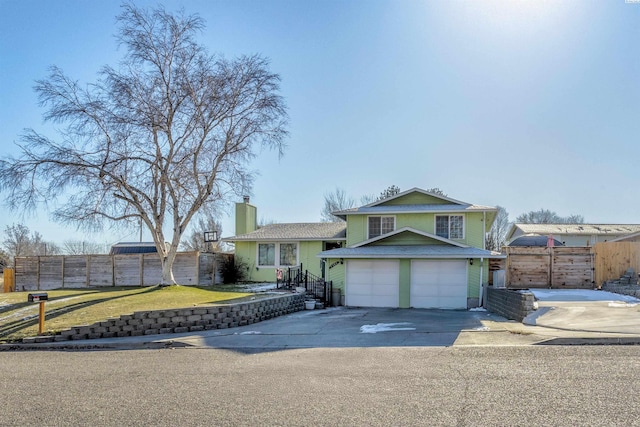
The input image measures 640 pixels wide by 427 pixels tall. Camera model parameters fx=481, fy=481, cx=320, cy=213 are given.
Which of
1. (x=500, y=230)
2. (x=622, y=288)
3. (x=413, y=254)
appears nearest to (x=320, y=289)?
(x=413, y=254)

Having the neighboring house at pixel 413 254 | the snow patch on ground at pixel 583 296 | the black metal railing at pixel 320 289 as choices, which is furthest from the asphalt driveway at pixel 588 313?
the black metal railing at pixel 320 289

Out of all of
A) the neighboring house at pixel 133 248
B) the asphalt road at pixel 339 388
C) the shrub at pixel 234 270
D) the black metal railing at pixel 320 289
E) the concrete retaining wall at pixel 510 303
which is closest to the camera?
the asphalt road at pixel 339 388

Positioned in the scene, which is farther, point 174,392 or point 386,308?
point 386,308

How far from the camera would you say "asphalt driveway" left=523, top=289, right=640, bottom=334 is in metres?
11.3

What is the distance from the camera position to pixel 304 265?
2628cm

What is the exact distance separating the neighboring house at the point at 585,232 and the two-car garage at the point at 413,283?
1760 centimetres

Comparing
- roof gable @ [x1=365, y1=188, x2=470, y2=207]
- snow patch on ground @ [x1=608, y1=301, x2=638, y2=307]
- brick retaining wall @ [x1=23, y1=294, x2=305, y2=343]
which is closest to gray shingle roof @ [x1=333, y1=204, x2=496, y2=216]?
roof gable @ [x1=365, y1=188, x2=470, y2=207]

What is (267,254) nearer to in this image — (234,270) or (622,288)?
(234,270)

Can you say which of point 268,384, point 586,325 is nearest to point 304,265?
point 586,325

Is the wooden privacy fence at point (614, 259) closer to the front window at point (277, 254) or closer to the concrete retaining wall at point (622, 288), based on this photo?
the concrete retaining wall at point (622, 288)

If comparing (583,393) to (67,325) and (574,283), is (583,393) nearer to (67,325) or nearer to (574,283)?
(67,325)

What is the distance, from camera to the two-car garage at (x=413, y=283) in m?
19.7

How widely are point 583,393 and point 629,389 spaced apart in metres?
0.66

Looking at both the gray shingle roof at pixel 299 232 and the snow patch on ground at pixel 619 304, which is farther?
the gray shingle roof at pixel 299 232
